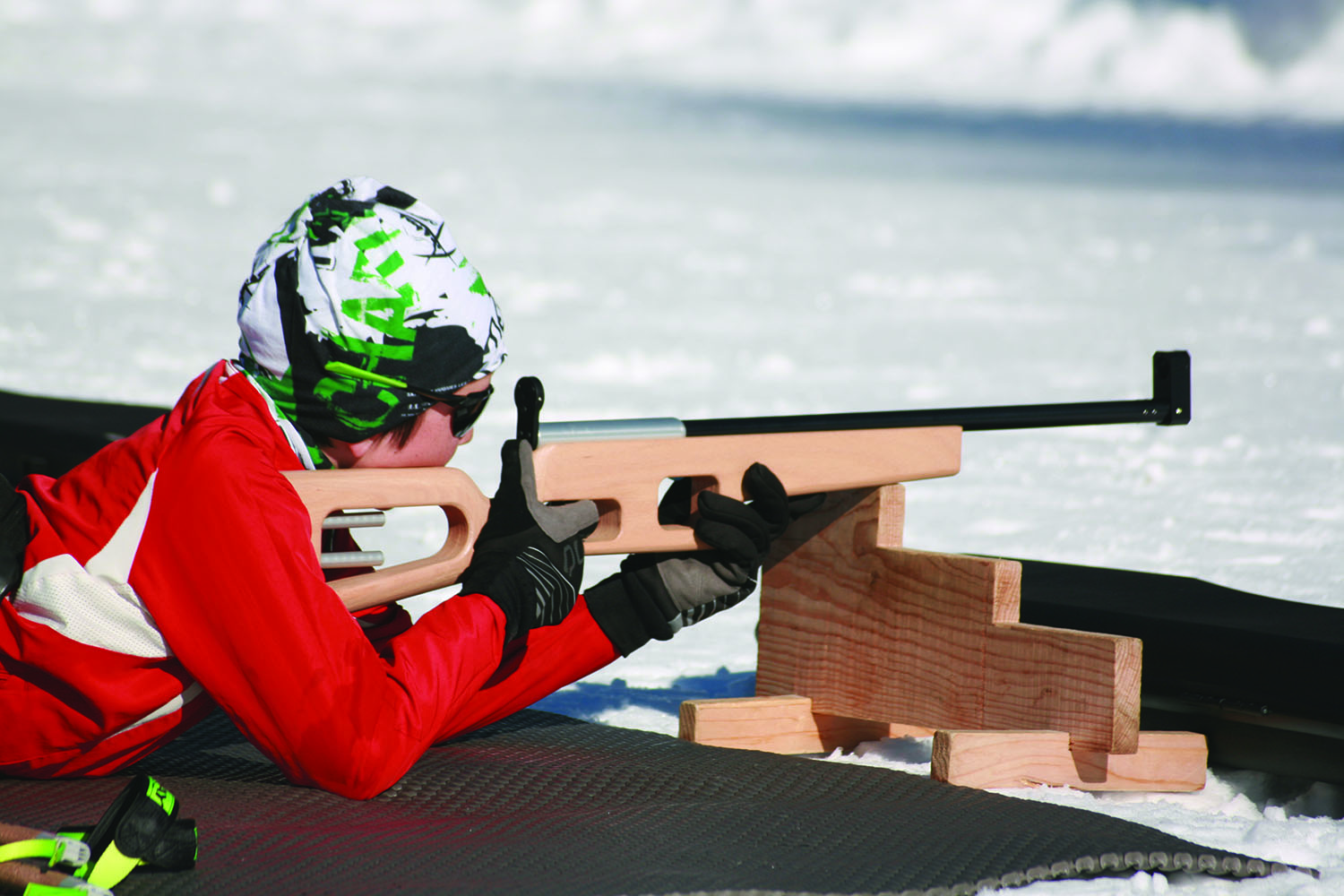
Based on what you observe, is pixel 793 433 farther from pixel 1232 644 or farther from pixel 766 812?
pixel 1232 644

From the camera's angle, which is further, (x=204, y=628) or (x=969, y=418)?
(x=969, y=418)

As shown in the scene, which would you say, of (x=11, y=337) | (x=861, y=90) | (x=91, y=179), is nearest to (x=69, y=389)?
(x=11, y=337)

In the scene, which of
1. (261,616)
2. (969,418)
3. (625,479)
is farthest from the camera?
(969,418)

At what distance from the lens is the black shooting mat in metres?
1.89

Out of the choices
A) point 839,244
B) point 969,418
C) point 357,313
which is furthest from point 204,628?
point 839,244

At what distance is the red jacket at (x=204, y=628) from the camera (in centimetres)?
195

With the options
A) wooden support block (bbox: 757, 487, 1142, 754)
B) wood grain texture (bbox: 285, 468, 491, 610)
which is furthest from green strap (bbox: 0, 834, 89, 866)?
wooden support block (bbox: 757, 487, 1142, 754)

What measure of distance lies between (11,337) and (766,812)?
323 inches

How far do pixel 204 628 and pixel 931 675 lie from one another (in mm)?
1492

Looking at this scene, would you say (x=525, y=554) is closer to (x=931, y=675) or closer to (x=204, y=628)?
(x=204, y=628)

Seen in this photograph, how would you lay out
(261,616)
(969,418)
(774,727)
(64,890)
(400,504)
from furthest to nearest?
1. (774,727)
2. (969,418)
3. (400,504)
4. (261,616)
5. (64,890)

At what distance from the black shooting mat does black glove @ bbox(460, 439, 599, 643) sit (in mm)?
308

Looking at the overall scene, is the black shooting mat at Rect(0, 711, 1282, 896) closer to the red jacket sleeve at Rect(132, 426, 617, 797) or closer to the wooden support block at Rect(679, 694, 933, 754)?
the red jacket sleeve at Rect(132, 426, 617, 797)

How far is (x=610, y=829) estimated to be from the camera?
7.06 ft
